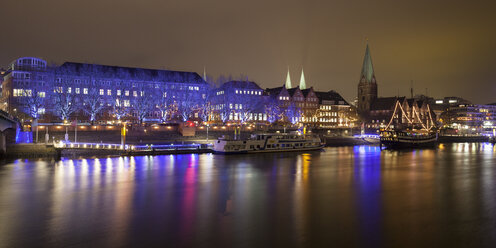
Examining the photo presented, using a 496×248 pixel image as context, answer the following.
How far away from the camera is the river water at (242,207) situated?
14930mm

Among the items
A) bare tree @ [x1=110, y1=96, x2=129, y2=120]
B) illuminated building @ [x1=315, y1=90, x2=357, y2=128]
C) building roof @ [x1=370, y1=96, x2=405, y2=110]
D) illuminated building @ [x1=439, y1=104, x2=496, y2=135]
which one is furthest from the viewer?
→ illuminated building @ [x1=439, y1=104, x2=496, y2=135]

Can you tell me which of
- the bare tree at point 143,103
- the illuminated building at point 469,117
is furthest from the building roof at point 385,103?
the bare tree at point 143,103

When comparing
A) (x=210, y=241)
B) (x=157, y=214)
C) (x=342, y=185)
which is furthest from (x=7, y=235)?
(x=342, y=185)

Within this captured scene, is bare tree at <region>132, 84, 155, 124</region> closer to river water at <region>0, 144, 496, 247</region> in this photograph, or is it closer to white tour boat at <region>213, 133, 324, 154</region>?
white tour boat at <region>213, 133, 324, 154</region>

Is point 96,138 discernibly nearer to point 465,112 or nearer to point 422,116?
point 422,116

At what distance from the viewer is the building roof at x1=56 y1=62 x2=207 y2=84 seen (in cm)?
8471

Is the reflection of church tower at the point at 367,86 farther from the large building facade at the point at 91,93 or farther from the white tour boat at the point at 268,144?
the white tour boat at the point at 268,144

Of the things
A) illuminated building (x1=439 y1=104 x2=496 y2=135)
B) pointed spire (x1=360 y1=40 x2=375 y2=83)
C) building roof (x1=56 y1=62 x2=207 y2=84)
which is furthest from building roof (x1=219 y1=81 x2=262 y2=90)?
illuminated building (x1=439 y1=104 x2=496 y2=135)

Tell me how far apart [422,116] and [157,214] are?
478 ft

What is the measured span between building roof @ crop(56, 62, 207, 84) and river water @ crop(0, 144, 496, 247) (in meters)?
54.0

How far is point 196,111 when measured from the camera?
9369cm

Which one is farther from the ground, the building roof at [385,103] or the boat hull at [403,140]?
the building roof at [385,103]

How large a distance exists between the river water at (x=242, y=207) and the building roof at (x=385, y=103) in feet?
344

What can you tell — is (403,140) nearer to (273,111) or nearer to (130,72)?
(273,111)
